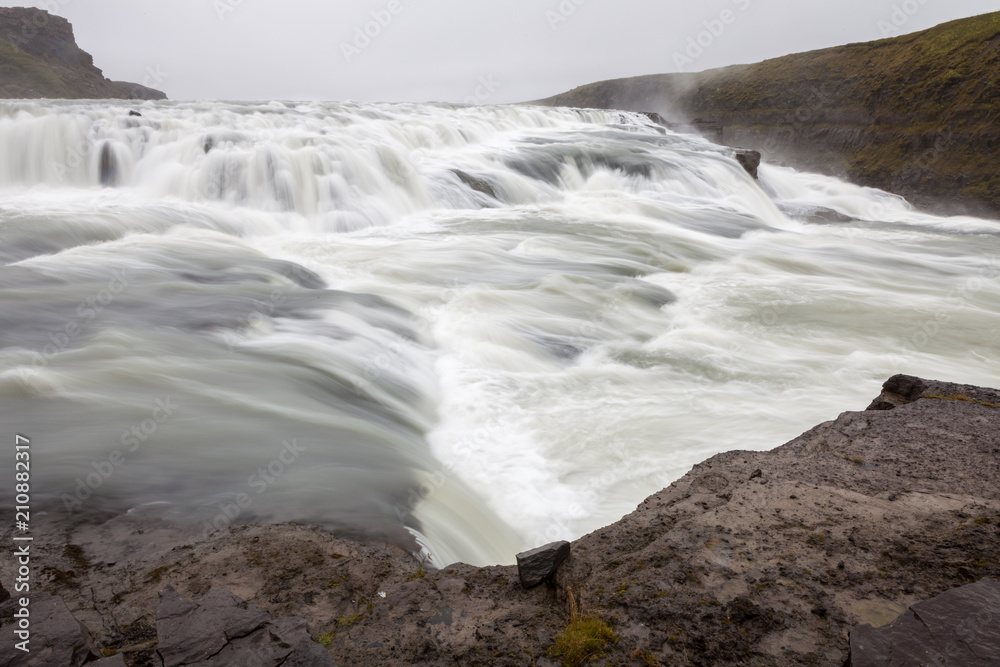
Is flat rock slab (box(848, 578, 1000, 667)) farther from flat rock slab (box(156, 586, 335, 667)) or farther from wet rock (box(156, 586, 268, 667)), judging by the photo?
wet rock (box(156, 586, 268, 667))

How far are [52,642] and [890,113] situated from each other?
28044mm

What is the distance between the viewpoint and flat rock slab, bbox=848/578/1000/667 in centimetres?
143

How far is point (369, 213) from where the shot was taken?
11578 mm

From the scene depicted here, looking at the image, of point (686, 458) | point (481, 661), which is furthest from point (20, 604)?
point (686, 458)

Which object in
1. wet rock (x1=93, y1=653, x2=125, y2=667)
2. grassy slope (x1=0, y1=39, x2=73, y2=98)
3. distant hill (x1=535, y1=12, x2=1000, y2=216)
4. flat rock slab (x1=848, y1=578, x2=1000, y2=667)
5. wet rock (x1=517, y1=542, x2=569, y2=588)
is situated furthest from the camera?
grassy slope (x1=0, y1=39, x2=73, y2=98)

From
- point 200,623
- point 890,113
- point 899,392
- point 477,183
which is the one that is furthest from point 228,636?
point 890,113

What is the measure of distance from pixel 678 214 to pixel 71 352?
12.2 m

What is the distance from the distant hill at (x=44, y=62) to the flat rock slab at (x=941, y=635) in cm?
7067

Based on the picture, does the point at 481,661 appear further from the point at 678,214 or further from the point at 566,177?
the point at 566,177

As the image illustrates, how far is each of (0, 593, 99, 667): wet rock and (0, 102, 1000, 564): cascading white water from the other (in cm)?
99

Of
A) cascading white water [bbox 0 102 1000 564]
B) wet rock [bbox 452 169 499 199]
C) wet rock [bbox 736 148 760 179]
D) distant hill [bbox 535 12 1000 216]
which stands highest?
distant hill [bbox 535 12 1000 216]

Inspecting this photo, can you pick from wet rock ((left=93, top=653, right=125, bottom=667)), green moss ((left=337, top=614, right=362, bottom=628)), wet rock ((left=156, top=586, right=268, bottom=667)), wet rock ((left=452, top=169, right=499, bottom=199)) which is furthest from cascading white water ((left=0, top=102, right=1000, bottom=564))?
wet rock ((left=93, top=653, right=125, bottom=667))

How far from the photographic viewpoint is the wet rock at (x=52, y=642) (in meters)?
1.56

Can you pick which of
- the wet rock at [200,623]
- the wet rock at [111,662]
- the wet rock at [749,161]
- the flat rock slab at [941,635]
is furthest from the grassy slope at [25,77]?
the flat rock slab at [941,635]
